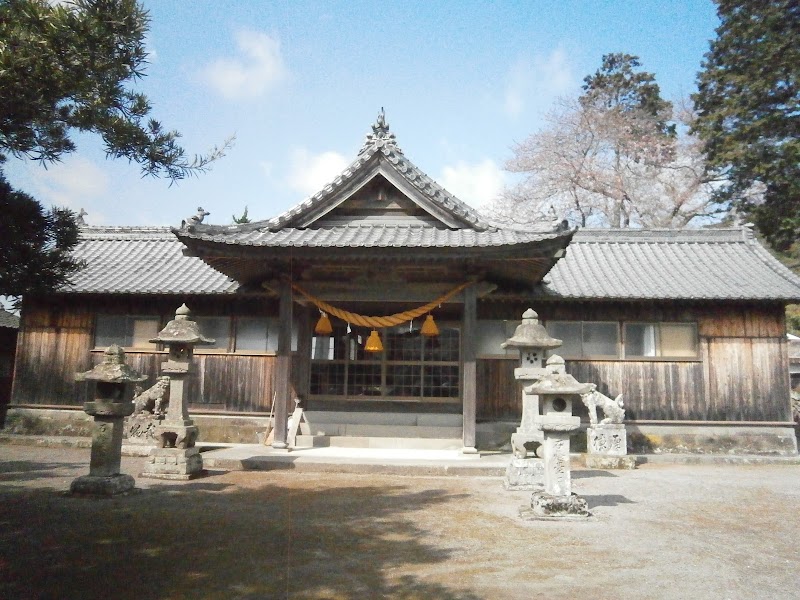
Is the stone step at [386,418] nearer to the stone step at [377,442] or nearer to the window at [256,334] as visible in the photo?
the stone step at [377,442]

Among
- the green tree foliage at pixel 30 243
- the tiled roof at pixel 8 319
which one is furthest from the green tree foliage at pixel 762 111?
the tiled roof at pixel 8 319

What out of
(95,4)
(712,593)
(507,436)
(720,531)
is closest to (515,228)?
(507,436)

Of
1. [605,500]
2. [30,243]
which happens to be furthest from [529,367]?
[30,243]

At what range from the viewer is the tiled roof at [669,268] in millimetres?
15016

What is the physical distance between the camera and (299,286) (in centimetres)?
1376

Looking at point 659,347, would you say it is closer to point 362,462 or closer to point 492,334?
Answer: point 492,334

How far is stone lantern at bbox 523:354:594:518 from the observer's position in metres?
8.32

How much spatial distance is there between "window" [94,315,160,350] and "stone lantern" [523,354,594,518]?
11543 millimetres

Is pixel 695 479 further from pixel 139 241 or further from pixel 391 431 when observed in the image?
pixel 139 241

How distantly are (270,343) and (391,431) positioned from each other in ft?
12.9

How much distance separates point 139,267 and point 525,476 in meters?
12.7

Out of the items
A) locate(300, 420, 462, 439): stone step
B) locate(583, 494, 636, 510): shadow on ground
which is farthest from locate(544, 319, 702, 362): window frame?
locate(583, 494, 636, 510): shadow on ground

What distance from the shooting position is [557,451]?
8477mm

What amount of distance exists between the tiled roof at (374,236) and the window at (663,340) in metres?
4.59
